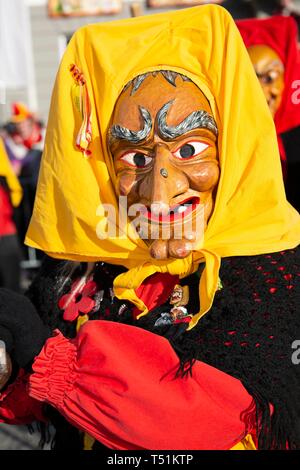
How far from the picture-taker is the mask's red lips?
1863 mm

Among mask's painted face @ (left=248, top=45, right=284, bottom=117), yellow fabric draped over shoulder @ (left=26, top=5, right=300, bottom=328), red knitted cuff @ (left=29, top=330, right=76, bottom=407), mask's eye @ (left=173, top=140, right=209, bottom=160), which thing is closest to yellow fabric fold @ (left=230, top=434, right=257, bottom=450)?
yellow fabric draped over shoulder @ (left=26, top=5, right=300, bottom=328)

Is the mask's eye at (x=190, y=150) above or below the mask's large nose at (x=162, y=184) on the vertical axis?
above

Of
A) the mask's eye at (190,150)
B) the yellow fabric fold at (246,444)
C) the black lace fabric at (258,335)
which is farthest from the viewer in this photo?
the mask's eye at (190,150)

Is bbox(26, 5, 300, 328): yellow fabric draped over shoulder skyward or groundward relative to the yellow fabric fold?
skyward

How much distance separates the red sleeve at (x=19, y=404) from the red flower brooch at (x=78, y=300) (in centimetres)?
23

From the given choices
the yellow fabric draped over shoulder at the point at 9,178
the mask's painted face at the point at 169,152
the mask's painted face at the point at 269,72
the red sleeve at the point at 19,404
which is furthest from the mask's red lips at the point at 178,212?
the yellow fabric draped over shoulder at the point at 9,178

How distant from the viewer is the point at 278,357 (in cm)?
169

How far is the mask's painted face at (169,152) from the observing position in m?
1.86

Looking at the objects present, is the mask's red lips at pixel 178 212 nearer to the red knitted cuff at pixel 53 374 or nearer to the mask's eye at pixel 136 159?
the mask's eye at pixel 136 159

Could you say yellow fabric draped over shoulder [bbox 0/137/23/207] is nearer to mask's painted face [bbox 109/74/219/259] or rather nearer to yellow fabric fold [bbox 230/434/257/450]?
mask's painted face [bbox 109/74/219/259]

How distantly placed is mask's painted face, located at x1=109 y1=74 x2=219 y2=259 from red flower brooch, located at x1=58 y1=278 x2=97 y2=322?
0.28m

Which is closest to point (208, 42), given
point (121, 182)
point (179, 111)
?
point (179, 111)

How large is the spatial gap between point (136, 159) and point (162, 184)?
0.58 ft
